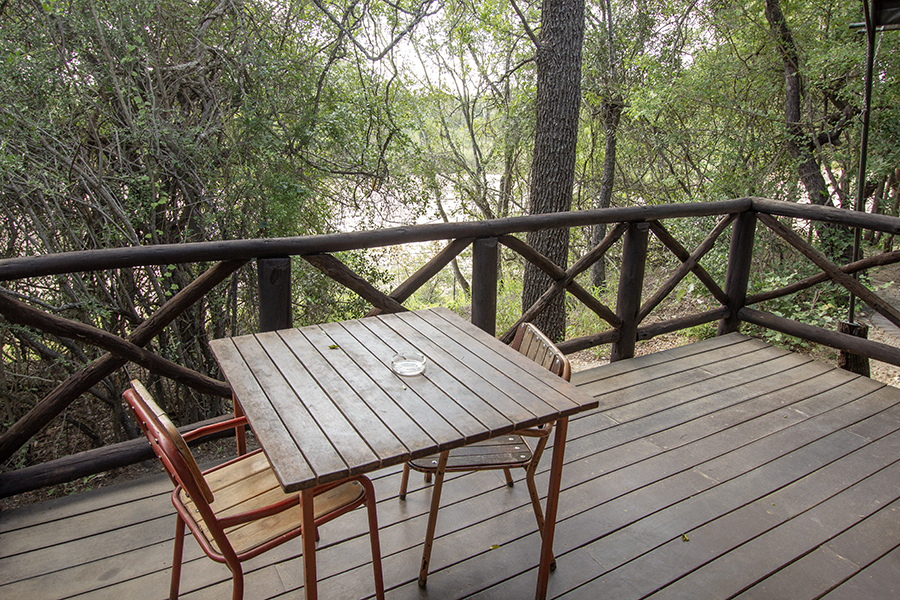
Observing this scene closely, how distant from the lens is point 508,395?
155cm

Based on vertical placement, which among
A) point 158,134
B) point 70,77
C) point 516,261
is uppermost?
point 70,77

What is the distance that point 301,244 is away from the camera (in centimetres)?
237

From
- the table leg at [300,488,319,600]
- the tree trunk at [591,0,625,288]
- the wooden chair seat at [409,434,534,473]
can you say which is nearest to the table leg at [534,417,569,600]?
the wooden chair seat at [409,434,534,473]

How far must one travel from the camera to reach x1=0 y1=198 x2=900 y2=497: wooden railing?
80.4 inches

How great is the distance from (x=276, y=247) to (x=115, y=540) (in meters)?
1.17

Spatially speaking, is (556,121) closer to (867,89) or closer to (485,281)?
(867,89)

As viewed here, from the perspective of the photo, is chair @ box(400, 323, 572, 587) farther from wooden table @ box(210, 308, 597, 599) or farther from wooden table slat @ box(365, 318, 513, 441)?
wooden table slat @ box(365, 318, 513, 441)

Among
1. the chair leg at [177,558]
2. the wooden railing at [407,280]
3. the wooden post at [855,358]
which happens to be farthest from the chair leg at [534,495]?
the wooden post at [855,358]

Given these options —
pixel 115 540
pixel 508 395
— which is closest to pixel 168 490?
pixel 115 540

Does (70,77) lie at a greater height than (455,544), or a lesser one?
greater

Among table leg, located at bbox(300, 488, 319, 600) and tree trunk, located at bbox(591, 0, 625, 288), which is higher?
tree trunk, located at bbox(591, 0, 625, 288)

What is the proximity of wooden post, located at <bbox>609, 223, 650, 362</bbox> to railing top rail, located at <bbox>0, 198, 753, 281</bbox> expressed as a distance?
0.12 m

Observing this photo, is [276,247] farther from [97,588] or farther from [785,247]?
[785,247]

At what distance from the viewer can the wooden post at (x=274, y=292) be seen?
235 cm
